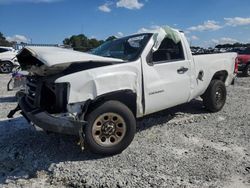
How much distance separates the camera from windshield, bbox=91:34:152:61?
5.43 meters

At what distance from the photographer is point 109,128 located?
15.4 ft

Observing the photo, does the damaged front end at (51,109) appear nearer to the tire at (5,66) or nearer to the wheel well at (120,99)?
the wheel well at (120,99)

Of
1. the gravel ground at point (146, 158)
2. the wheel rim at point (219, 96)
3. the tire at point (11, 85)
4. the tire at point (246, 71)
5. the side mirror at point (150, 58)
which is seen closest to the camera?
the gravel ground at point (146, 158)

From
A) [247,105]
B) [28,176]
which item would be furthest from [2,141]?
[247,105]

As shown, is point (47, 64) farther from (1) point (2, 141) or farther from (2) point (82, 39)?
(2) point (82, 39)

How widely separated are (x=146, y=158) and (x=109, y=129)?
690 mm

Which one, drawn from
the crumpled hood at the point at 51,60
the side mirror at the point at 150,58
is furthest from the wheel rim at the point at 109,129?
the side mirror at the point at 150,58

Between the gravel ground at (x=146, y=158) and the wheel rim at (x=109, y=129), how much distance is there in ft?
0.83

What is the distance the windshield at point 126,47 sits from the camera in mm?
5429

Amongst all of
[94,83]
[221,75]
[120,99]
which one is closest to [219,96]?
[221,75]

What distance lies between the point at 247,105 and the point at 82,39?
40.0 m

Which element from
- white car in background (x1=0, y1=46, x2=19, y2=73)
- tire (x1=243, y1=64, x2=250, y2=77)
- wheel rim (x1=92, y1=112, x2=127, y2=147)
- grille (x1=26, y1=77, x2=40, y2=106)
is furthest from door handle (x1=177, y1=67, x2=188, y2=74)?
white car in background (x1=0, y1=46, x2=19, y2=73)

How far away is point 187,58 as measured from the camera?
6203 millimetres

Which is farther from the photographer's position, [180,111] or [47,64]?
[180,111]
